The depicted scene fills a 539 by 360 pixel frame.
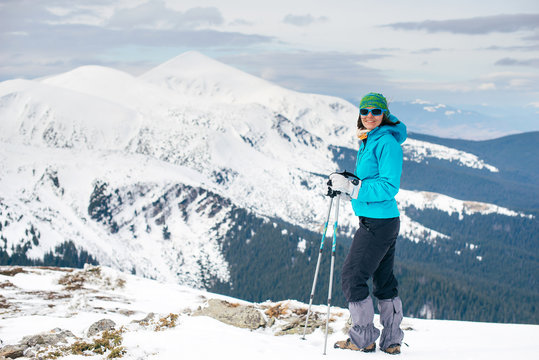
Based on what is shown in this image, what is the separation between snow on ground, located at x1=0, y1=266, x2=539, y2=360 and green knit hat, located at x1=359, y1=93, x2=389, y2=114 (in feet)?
18.4

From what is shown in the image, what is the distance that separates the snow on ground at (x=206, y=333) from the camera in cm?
973

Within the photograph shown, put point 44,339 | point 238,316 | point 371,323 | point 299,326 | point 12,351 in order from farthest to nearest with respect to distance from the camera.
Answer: point 238,316
point 299,326
point 44,339
point 12,351
point 371,323

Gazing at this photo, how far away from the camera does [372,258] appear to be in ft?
31.3

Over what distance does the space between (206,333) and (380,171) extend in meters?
6.09

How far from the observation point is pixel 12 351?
35.1 feet

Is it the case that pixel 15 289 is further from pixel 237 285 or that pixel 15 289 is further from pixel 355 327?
pixel 237 285

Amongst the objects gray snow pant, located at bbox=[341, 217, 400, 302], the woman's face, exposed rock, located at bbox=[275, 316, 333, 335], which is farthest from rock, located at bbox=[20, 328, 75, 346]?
the woman's face

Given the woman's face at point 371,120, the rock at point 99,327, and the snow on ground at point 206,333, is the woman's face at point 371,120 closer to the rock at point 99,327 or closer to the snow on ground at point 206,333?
the snow on ground at point 206,333

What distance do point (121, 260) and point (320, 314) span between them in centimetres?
17218

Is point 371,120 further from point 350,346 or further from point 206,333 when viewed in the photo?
point 206,333

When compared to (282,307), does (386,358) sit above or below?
above

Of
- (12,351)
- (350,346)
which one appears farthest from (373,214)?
(12,351)

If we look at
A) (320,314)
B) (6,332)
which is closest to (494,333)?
(320,314)

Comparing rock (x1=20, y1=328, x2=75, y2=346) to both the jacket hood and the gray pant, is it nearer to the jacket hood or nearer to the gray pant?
the gray pant
